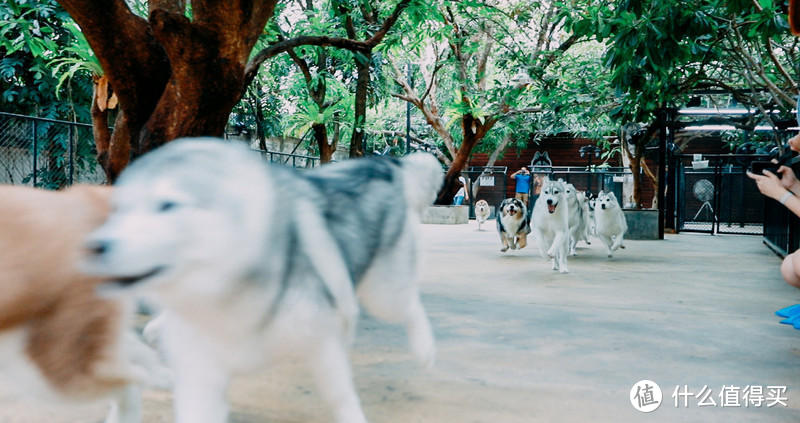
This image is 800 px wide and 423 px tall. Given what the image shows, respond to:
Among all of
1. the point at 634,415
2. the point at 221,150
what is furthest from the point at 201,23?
the point at 634,415

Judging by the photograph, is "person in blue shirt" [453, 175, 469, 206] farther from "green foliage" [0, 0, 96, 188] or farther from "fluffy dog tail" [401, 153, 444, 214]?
"fluffy dog tail" [401, 153, 444, 214]

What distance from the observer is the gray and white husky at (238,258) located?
824 mm

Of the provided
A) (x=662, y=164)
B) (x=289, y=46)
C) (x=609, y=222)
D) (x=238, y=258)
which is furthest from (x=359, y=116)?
(x=238, y=258)

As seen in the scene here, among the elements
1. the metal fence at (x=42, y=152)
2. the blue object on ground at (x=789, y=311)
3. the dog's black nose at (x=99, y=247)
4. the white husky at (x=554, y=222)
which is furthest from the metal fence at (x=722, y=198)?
the dog's black nose at (x=99, y=247)

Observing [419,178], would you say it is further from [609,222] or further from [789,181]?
[609,222]

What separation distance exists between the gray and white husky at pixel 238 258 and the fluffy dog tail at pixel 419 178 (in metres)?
0.16

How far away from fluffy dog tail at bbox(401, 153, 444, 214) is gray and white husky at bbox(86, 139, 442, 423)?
0.16m

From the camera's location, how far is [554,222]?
280 inches

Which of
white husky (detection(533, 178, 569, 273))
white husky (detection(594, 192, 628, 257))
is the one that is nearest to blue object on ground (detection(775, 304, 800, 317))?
white husky (detection(533, 178, 569, 273))

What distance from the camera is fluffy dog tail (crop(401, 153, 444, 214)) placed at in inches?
56.5

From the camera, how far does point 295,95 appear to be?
49.5 feet

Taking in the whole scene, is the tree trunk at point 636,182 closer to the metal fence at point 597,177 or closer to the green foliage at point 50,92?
the metal fence at point 597,177

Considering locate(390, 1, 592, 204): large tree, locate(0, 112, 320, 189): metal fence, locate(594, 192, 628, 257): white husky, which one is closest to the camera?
locate(594, 192, 628, 257): white husky

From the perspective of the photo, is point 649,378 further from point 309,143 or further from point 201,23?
point 309,143
